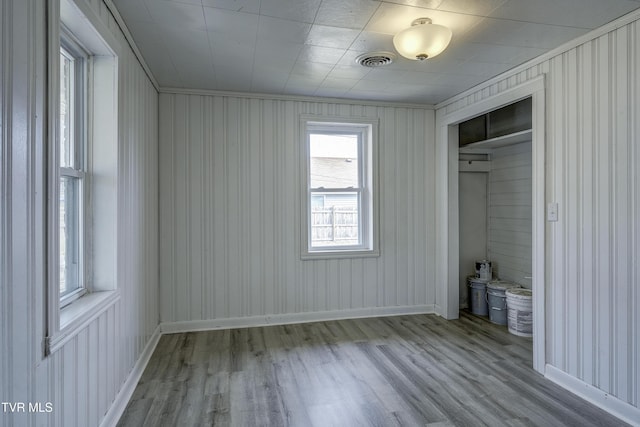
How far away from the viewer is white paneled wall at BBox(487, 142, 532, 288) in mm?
3928

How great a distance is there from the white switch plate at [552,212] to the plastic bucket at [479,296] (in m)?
1.71

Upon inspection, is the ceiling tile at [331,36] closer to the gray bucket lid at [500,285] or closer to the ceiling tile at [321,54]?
the ceiling tile at [321,54]

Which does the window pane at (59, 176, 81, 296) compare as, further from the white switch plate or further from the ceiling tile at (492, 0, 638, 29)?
the white switch plate

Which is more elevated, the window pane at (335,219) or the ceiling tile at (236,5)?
the ceiling tile at (236,5)

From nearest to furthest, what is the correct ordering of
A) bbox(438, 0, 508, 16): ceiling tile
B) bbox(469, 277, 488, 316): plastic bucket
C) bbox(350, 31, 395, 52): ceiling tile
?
bbox(438, 0, 508, 16): ceiling tile → bbox(350, 31, 395, 52): ceiling tile → bbox(469, 277, 488, 316): plastic bucket

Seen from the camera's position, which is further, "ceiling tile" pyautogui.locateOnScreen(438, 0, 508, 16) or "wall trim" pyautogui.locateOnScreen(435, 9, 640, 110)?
"wall trim" pyautogui.locateOnScreen(435, 9, 640, 110)

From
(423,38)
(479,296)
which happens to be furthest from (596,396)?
(423,38)

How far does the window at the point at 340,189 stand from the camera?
12.9 feet

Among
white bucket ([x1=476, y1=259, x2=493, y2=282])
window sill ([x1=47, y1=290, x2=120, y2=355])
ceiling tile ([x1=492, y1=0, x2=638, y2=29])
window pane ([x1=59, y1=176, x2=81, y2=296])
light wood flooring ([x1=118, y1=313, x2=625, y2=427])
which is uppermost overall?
ceiling tile ([x1=492, y1=0, x2=638, y2=29])

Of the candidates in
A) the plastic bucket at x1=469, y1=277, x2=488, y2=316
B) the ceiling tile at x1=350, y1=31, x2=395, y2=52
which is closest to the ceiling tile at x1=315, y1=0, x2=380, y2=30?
the ceiling tile at x1=350, y1=31, x2=395, y2=52

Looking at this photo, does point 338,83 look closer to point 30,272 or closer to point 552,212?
point 552,212

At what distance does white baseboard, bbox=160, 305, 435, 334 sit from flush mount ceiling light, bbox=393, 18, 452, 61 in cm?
283

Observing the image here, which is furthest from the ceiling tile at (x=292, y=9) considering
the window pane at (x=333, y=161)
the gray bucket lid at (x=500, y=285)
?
the gray bucket lid at (x=500, y=285)

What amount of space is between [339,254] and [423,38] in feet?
8.02
